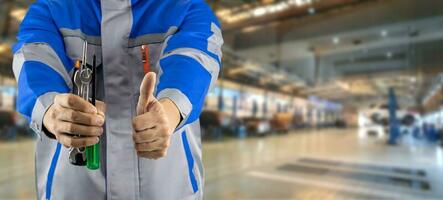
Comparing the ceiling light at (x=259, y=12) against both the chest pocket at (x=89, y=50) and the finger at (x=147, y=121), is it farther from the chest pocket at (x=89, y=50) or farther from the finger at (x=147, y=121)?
the finger at (x=147, y=121)

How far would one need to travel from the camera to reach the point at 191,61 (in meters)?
0.52

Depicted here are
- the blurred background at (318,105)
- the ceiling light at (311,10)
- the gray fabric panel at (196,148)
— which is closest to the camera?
the gray fabric panel at (196,148)

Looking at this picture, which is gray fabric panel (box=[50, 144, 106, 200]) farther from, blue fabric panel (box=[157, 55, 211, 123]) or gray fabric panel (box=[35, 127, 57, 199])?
blue fabric panel (box=[157, 55, 211, 123])

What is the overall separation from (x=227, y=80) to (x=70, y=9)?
598 centimetres

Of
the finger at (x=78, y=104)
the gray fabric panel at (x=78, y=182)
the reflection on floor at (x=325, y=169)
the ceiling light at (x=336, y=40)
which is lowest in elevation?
the reflection on floor at (x=325, y=169)

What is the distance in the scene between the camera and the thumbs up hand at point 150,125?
394mm

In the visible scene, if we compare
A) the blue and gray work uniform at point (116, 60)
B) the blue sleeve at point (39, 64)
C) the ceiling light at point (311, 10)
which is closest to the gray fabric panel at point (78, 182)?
the blue and gray work uniform at point (116, 60)

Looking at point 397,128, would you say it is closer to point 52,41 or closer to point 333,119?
Answer: point 333,119

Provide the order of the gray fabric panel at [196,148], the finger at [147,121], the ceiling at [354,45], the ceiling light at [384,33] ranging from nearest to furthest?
the finger at [147,121] < the gray fabric panel at [196,148] < the ceiling at [354,45] < the ceiling light at [384,33]

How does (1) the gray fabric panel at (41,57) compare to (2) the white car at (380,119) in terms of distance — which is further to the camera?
(2) the white car at (380,119)

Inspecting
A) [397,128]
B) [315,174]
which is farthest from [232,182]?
[397,128]

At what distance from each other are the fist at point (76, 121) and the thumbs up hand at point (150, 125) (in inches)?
2.1

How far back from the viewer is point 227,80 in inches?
257

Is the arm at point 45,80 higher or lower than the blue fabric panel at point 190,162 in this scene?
higher
